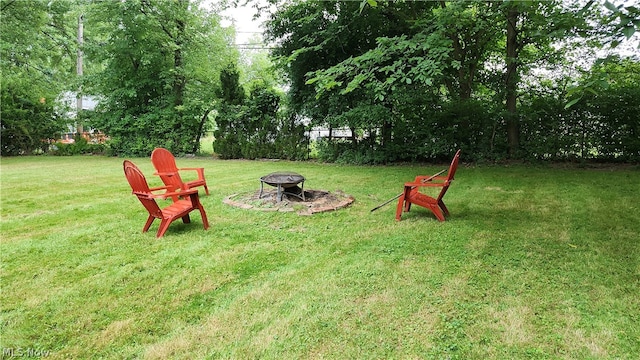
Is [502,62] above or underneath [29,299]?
above

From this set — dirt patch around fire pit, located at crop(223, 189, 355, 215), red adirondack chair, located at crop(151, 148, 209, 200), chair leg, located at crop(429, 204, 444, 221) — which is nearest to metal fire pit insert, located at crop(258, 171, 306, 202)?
dirt patch around fire pit, located at crop(223, 189, 355, 215)

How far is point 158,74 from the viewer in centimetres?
1331

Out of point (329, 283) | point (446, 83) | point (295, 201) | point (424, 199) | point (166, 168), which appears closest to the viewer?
point (329, 283)

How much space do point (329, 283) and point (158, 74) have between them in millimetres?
13641

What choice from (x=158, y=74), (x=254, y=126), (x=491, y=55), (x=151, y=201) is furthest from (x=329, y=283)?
(x=158, y=74)

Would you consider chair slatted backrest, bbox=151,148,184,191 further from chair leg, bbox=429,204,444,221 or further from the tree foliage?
the tree foliage

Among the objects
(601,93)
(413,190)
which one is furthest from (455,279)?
(601,93)

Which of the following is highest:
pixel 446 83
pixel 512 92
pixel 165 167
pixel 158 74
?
pixel 158 74

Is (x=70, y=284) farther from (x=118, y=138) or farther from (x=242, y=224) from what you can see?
(x=118, y=138)

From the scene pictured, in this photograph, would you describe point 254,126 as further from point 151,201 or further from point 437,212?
point 437,212

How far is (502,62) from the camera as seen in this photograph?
879cm

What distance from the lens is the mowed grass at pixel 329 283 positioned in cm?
174

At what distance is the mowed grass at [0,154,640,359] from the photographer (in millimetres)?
1740

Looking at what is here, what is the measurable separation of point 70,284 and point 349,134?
8.48 metres
